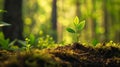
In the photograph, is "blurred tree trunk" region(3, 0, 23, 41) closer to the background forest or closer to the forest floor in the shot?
the forest floor

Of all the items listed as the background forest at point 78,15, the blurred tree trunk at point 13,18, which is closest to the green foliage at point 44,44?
the blurred tree trunk at point 13,18

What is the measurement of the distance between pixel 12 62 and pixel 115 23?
37.6 metres

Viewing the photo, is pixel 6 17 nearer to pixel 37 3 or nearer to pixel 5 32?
pixel 5 32

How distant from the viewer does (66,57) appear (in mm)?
3295

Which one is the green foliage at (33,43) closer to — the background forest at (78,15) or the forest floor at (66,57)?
the forest floor at (66,57)

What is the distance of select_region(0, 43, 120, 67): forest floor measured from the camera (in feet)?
9.33

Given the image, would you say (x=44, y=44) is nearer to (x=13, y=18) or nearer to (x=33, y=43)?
(x=33, y=43)

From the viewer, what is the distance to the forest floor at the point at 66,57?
9.33 ft

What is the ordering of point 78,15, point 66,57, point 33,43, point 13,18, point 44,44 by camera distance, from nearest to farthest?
point 66,57 < point 33,43 < point 44,44 < point 13,18 < point 78,15

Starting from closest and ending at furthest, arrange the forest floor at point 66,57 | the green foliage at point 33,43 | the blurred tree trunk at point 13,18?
the forest floor at point 66,57 → the green foliage at point 33,43 → the blurred tree trunk at point 13,18

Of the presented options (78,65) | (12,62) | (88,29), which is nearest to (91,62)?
(78,65)

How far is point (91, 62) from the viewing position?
3281mm

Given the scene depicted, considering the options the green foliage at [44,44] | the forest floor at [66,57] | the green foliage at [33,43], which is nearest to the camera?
the forest floor at [66,57]

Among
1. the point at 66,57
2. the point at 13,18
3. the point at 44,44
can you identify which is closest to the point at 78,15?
the point at 13,18
